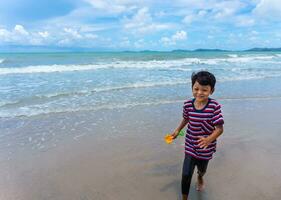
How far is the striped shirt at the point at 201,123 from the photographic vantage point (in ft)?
9.98

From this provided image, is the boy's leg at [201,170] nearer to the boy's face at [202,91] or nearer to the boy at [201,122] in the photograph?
the boy at [201,122]

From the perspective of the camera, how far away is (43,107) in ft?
27.9

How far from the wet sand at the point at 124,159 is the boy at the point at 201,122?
25.6 inches

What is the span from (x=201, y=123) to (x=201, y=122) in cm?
1

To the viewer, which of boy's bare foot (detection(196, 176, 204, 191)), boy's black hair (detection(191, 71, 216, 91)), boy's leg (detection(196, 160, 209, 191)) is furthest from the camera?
boy's bare foot (detection(196, 176, 204, 191))

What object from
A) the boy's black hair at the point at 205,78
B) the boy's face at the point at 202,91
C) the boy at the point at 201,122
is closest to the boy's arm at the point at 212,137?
the boy at the point at 201,122

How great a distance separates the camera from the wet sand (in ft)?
12.3

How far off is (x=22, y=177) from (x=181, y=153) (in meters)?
2.39

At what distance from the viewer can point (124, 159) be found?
4.75m

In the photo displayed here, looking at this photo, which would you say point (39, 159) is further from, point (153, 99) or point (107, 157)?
point (153, 99)

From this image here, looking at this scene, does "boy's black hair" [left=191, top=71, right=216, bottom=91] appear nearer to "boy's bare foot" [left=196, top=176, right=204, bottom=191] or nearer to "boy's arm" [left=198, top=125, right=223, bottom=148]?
"boy's arm" [left=198, top=125, right=223, bottom=148]

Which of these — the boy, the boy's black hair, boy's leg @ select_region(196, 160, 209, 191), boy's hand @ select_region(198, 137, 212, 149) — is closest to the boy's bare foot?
boy's leg @ select_region(196, 160, 209, 191)

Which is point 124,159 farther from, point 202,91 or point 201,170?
point 202,91

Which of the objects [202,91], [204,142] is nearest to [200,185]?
[204,142]
